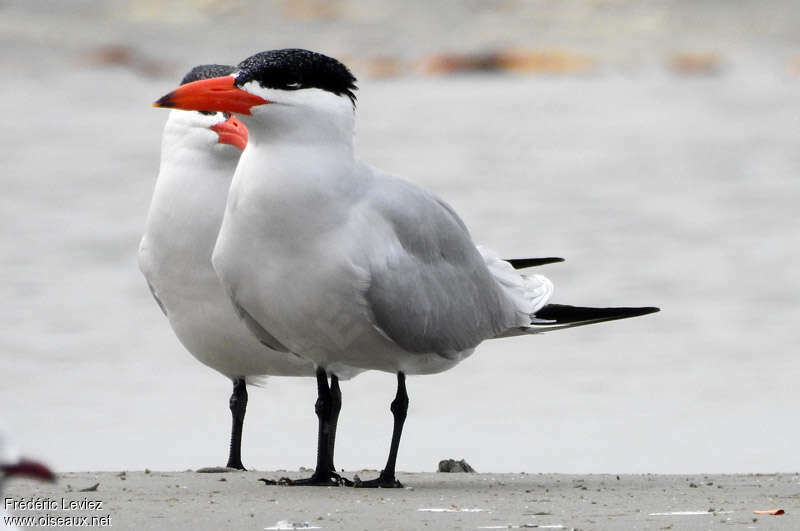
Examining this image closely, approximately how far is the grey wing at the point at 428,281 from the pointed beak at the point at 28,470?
6.83ft

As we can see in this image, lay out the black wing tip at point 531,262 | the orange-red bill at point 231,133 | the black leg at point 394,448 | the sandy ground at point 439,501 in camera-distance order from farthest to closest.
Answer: the black wing tip at point 531,262 < the orange-red bill at point 231,133 < the black leg at point 394,448 < the sandy ground at point 439,501

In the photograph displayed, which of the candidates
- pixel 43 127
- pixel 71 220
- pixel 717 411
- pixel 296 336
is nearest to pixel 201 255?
pixel 296 336

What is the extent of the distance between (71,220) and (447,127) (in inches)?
337

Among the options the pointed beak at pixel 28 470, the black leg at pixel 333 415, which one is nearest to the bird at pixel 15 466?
the pointed beak at pixel 28 470

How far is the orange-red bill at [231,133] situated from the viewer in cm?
593

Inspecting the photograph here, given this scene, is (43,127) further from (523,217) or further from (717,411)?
(717,411)

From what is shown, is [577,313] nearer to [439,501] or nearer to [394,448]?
[394,448]

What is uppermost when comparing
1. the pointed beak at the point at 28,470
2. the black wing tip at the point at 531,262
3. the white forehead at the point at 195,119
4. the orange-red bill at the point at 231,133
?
the white forehead at the point at 195,119

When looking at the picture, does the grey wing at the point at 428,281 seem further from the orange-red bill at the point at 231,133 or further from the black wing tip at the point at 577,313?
the orange-red bill at the point at 231,133

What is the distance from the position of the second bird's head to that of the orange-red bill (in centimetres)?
70

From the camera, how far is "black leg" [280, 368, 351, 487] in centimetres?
543

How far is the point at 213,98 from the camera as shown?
514 centimetres

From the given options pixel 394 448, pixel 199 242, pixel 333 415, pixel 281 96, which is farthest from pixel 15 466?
pixel 199 242

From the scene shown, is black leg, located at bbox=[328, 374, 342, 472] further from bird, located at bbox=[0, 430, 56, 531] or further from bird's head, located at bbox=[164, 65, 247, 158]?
bird, located at bbox=[0, 430, 56, 531]
